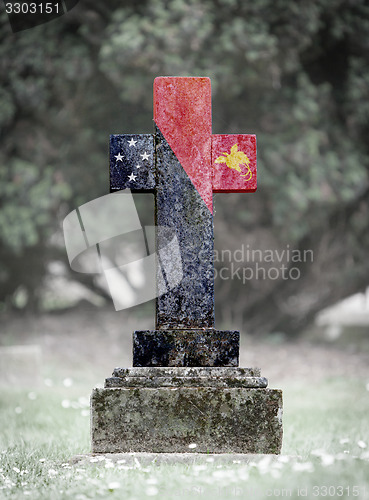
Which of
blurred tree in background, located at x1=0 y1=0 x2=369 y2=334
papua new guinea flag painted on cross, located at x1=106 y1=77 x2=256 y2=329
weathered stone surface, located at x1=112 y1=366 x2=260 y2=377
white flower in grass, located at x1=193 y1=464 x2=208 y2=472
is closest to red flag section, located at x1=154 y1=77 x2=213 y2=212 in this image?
papua new guinea flag painted on cross, located at x1=106 y1=77 x2=256 y2=329

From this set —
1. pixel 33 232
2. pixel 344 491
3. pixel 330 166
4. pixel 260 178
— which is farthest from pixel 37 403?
pixel 330 166

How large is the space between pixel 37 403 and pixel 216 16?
5.99 metres

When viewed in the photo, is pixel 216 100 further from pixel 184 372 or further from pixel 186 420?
pixel 186 420

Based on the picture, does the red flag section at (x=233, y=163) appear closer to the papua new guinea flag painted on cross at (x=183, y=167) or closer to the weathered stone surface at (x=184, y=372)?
the papua new guinea flag painted on cross at (x=183, y=167)

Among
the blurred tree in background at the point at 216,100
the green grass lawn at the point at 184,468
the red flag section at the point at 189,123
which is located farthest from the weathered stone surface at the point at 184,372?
the blurred tree in background at the point at 216,100

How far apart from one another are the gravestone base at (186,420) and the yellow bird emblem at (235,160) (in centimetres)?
A: 144

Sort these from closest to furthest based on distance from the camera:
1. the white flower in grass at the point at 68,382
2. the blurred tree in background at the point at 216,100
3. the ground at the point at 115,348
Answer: the white flower in grass at the point at 68,382, the blurred tree in background at the point at 216,100, the ground at the point at 115,348

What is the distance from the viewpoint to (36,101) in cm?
871

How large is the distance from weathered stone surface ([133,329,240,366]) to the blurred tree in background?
17.4 ft

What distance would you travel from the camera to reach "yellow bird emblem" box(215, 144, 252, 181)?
12.4 feet

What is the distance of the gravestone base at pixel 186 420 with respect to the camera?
3.28 m

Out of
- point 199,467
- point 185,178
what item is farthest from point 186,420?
point 185,178

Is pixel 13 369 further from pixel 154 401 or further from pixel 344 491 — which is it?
pixel 344 491

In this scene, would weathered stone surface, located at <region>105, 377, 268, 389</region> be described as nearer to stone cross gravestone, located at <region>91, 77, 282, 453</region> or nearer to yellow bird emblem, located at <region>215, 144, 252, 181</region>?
stone cross gravestone, located at <region>91, 77, 282, 453</region>
